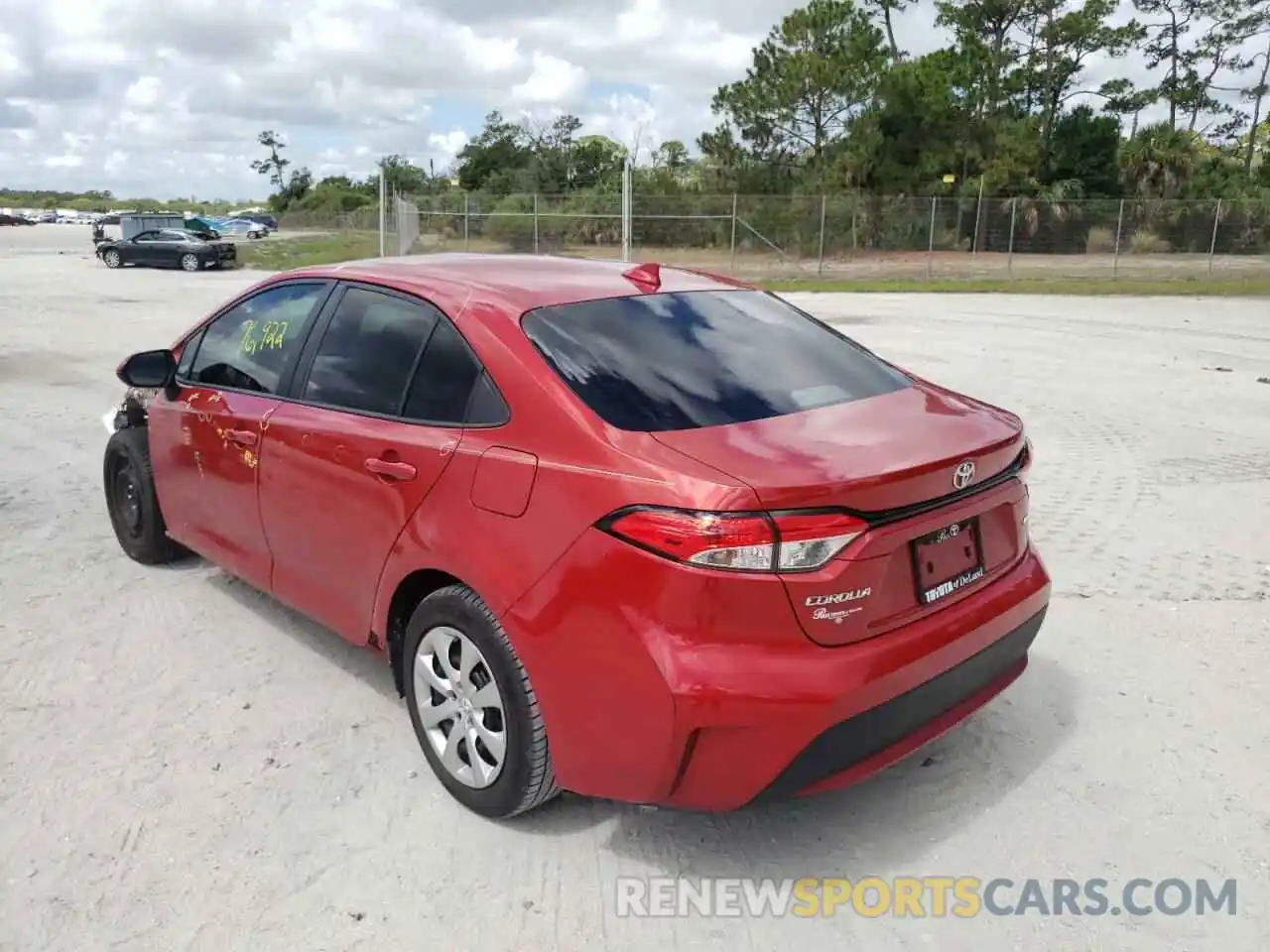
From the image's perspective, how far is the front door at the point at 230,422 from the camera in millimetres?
3934

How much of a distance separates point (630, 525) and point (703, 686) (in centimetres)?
43

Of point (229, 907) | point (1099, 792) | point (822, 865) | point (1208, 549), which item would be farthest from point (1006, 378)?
point (229, 907)

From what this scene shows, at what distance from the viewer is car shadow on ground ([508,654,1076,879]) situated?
9.65 ft

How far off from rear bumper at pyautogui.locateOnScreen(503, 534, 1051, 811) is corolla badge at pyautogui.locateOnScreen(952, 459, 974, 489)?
0.35m

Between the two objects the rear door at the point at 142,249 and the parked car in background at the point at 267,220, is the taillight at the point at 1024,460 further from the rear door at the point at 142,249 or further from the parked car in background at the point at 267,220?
the parked car in background at the point at 267,220

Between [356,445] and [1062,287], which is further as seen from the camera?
[1062,287]

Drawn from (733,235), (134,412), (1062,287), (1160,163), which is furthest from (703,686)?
(1160,163)

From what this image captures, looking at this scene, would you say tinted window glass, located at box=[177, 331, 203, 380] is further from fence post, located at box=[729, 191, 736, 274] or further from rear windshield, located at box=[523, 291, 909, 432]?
fence post, located at box=[729, 191, 736, 274]

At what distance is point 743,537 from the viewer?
245 centimetres

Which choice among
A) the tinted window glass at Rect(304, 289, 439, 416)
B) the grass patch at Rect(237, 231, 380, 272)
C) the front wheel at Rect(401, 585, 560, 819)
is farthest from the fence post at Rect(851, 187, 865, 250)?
the front wheel at Rect(401, 585, 560, 819)

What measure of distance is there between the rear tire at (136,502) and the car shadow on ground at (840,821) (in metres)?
2.87

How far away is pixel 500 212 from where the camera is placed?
31797mm

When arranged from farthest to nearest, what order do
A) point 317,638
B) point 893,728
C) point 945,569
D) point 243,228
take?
point 243,228 → point 317,638 → point 945,569 → point 893,728

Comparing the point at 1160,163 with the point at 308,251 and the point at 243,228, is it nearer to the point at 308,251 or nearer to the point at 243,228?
the point at 308,251
